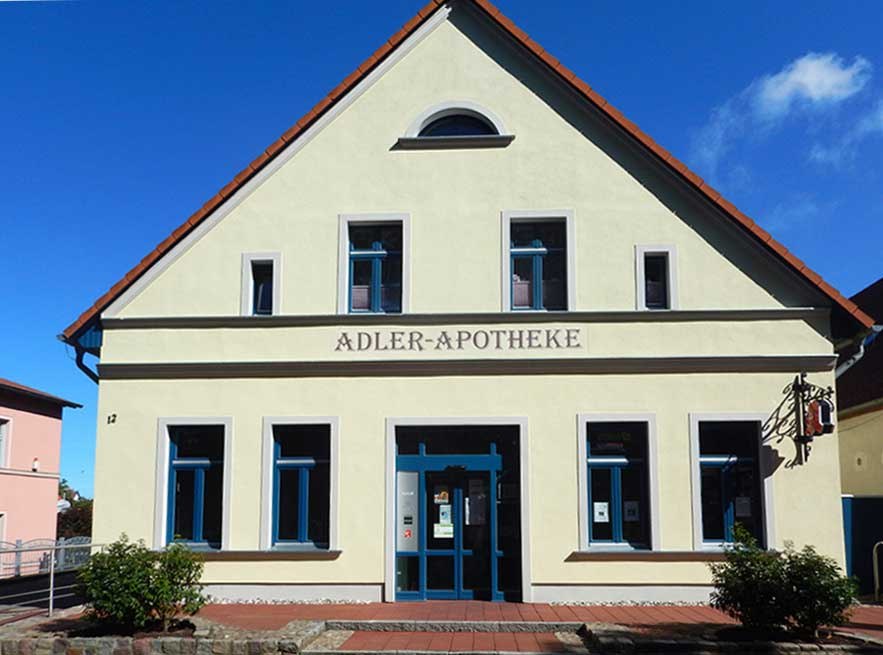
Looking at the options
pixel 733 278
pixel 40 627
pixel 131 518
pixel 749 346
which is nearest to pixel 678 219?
pixel 733 278

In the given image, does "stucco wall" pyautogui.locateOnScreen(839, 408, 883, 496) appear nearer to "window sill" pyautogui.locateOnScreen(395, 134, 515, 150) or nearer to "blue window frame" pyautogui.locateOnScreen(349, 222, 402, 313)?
"window sill" pyautogui.locateOnScreen(395, 134, 515, 150)

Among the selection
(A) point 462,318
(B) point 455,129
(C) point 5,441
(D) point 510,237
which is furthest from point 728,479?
(C) point 5,441

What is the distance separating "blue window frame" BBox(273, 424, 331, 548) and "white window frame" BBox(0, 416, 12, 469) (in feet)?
56.8

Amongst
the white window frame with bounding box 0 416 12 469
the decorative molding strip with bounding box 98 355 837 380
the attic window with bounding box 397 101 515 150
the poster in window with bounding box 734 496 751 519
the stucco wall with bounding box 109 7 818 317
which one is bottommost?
the poster in window with bounding box 734 496 751 519

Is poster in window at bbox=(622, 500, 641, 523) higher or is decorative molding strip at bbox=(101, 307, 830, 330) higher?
decorative molding strip at bbox=(101, 307, 830, 330)

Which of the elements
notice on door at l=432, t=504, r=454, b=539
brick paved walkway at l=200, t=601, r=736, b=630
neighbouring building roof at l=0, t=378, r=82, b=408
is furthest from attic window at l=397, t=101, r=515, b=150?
neighbouring building roof at l=0, t=378, r=82, b=408

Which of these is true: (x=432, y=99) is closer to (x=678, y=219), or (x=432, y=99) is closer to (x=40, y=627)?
(x=678, y=219)

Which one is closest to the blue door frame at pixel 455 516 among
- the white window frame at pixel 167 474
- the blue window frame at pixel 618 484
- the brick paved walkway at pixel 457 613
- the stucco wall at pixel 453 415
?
the brick paved walkway at pixel 457 613

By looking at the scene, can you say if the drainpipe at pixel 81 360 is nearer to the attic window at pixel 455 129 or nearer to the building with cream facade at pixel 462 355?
the building with cream facade at pixel 462 355

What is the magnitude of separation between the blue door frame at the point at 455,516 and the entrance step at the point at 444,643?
6.08 feet

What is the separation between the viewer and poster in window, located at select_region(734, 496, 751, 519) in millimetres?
12844

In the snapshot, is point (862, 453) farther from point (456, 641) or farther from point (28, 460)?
point (28, 460)

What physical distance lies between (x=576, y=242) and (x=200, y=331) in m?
6.05

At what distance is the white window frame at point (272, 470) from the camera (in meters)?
13.0
